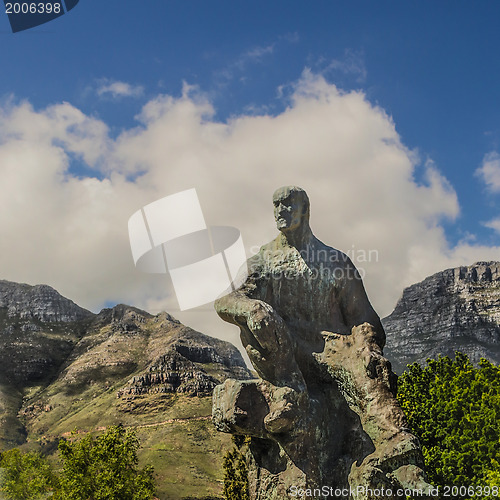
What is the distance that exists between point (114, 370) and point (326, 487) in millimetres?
128161

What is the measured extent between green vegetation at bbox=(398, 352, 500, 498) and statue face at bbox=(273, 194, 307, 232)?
347 inches

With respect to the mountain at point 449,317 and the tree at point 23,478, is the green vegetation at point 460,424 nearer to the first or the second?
the tree at point 23,478

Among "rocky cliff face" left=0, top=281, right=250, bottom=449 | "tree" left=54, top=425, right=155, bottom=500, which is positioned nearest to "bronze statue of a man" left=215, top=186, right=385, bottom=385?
"tree" left=54, top=425, right=155, bottom=500

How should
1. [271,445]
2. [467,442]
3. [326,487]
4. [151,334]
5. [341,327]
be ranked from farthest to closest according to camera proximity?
[151,334], [467,442], [341,327], [271,445], [326,487]

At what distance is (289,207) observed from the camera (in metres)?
7.09

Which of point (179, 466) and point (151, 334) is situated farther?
point (151, 334)

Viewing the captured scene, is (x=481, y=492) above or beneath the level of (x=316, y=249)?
beneath

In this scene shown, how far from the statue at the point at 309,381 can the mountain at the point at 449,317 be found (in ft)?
355

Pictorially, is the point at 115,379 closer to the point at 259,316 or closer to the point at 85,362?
the point at 85,362

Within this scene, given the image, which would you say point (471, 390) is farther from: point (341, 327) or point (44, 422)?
point (44, 422)

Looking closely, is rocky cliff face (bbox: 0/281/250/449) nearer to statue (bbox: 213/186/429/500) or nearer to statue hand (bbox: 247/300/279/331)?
statue (bbox: 213/186/429/500)

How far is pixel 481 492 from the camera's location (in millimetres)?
11617

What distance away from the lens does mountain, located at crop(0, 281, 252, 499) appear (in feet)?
257

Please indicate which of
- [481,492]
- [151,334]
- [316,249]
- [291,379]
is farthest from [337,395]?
[151,334]
